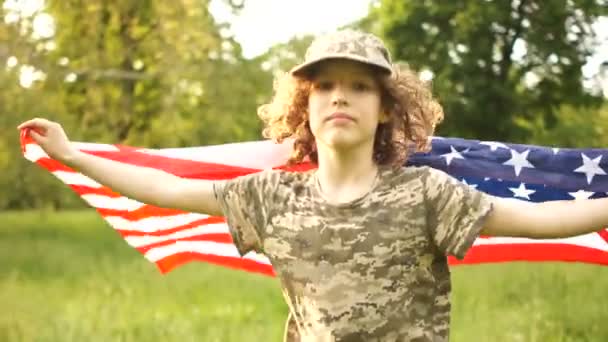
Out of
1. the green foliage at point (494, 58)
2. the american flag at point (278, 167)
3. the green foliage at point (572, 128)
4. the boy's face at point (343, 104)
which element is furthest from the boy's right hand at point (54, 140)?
the green foliage at point (572, 128)

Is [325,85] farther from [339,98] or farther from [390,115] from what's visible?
[390,115]

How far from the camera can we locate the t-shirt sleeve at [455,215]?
2898 mm

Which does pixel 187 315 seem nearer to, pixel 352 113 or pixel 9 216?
pixel 352 113

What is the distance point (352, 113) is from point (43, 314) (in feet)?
21.3

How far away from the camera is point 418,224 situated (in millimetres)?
2906

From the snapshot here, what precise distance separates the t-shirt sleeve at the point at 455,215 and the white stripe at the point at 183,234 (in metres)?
2.09

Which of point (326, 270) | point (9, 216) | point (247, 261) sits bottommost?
point (326, 270)

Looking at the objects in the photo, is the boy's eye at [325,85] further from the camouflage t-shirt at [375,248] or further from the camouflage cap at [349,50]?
the camouflage t-shirt at [375,248]

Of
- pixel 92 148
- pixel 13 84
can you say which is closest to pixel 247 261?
pixel 92 148

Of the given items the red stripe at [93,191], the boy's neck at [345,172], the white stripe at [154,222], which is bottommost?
the boy's neck at [345,172]

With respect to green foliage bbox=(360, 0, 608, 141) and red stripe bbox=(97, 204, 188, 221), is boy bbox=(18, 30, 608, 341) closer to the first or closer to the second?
red stripe bbox=(97, 204, 188, 221)

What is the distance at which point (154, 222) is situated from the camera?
198 inches

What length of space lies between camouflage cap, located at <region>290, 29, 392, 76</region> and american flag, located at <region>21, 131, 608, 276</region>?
1.35 metres

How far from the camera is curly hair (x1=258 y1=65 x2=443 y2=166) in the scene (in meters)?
3.13
